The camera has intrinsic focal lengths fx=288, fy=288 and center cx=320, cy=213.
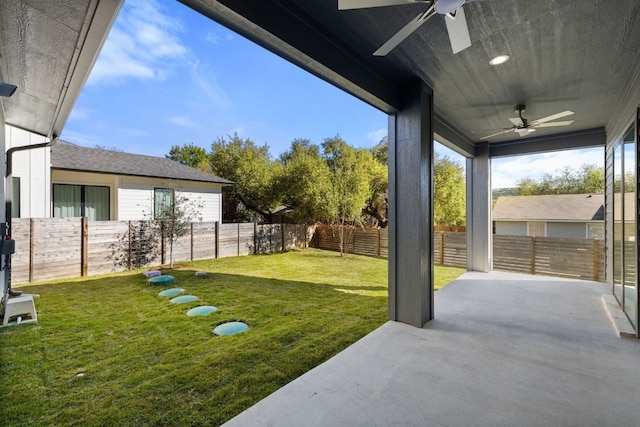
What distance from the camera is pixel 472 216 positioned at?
6441mm

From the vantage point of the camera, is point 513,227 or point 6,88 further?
point 513,227

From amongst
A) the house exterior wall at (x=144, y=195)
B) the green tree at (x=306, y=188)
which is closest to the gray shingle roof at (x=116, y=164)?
the house exterior wall at (x=144, y=195)

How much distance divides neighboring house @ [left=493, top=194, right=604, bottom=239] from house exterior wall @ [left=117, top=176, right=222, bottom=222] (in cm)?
1305

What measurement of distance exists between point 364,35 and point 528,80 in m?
2.17

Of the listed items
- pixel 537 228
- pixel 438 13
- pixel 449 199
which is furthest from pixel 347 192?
pixel 537 228

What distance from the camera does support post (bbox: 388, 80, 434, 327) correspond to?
130 inches

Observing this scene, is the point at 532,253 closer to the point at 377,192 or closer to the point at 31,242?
the point at 377,192

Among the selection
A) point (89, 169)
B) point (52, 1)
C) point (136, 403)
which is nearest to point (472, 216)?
point (136, 403)

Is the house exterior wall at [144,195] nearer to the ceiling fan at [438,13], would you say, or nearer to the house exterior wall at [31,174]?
the house exterior wall at [31,174]

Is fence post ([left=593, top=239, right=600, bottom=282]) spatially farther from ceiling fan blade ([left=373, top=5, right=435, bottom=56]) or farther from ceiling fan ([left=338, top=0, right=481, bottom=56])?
ceiling fan blade ([left=373, top=5, right=435, bottom=56])

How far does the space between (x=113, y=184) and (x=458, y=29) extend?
9.70 m

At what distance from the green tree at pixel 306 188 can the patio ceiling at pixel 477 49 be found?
22.4ft

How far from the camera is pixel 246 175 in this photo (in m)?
13.0

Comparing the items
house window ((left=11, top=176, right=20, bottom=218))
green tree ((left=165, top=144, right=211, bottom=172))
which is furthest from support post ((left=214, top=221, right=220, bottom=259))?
green tree ((left=165, top=144, right=211, bottom=172))
